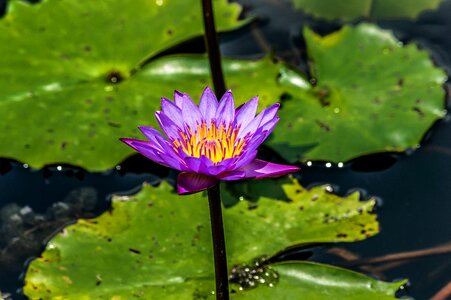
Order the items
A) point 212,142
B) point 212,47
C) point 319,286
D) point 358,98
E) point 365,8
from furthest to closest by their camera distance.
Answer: point 365,8
point 358,98
point 212,47
point 319,286
point 212,142

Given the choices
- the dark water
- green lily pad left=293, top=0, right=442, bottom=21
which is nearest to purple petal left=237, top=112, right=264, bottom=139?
the dark water

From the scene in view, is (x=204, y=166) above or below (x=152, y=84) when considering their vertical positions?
above

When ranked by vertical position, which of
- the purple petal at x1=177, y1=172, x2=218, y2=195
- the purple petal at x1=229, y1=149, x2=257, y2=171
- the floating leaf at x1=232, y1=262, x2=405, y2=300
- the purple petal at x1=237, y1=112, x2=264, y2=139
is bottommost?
the floating leaf at x1=232, y1=262, x2=405, y2=300

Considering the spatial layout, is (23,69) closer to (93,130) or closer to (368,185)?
(93,130)

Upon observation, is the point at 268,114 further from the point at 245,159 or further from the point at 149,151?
the point at 149,151

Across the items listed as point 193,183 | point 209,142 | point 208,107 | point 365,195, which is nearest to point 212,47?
point 365,195

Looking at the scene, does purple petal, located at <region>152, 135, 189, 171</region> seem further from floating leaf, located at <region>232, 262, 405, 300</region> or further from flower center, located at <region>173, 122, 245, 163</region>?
floating leaf, located at <region>232, 262, 405, 300</region>

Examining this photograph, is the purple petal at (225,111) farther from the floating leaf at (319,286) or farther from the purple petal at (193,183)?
the floating leaf at (319,286)
